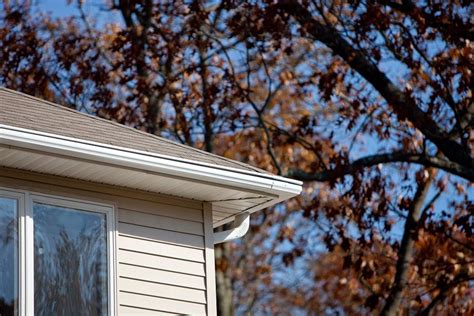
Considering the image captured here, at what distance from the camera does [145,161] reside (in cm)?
1027

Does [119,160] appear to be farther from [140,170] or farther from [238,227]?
[238,227]

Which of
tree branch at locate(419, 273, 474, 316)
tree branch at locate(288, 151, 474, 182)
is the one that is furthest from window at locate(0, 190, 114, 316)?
tree branch at locate(419, 273, 474, 316)

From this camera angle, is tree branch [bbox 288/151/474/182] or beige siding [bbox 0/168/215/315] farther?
tree branch [bbox 288/151/474/182]

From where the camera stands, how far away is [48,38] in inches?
923

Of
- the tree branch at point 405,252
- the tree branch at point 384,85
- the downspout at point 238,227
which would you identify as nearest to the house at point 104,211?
the downspout at point 238,227

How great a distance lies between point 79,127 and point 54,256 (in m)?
1.37

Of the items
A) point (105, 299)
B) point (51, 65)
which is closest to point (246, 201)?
point (105, 299)

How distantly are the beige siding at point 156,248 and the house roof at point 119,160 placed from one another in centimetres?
12

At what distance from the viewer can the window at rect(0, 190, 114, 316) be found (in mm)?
9820

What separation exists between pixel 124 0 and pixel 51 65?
2860 mm

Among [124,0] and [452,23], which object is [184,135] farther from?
[452,23]

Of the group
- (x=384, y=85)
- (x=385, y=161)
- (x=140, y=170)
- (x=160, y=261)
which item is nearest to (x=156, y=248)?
(x=160, y=261)

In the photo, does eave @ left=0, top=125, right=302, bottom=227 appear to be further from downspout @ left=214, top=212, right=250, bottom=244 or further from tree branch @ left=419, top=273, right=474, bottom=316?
tree branch @ left=419, top=273, right=474, bottom=316

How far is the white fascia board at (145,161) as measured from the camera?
961 centimetres
